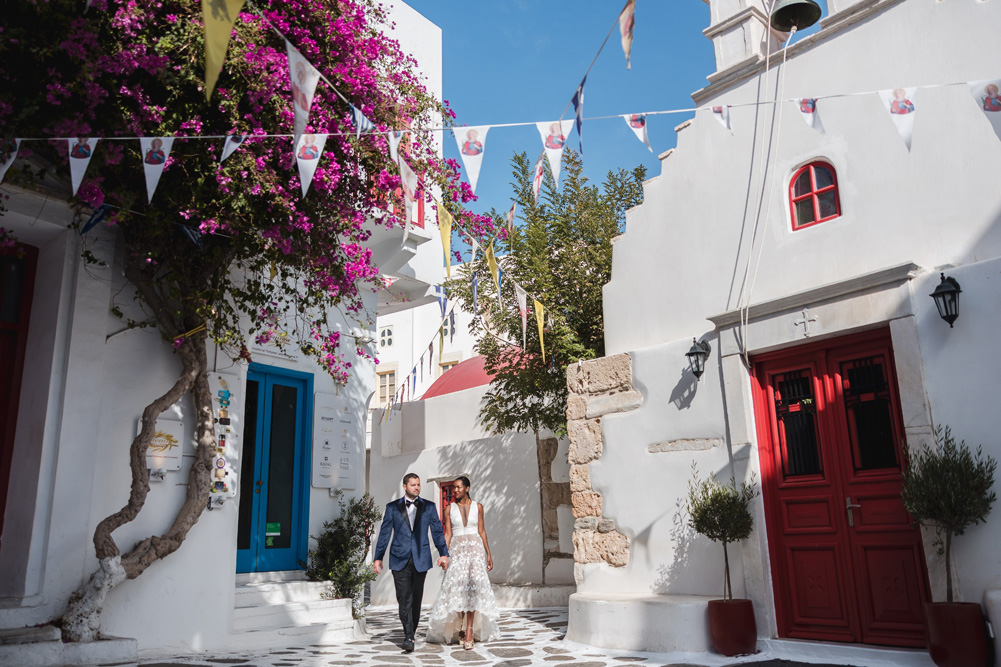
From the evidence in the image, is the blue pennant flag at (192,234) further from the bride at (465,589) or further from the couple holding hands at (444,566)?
the bride at (465,589)

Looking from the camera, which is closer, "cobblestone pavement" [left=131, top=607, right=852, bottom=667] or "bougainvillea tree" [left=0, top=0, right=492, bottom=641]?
"bougainvillea tree" [left=0, top=0, right=492, bottom=641]

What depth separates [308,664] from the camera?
19.0 ft

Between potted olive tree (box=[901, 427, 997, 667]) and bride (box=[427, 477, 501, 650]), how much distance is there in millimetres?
3612

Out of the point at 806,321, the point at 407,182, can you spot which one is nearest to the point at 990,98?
the point at 806,321

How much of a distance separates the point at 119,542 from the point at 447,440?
8.02 meters

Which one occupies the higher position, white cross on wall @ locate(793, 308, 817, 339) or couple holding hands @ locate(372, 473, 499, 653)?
white cross on wall @ locate(793, 308, 817, 339)

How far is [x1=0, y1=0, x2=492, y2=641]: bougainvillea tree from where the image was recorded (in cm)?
515

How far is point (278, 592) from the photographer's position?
23.9 feet

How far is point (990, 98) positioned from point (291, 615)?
681 cm

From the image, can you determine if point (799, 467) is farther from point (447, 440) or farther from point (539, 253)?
point (447, 440)

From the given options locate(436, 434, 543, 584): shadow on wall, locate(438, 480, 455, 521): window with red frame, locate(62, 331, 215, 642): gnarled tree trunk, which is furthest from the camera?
locate(438, 480, 455, 521): window with red frame

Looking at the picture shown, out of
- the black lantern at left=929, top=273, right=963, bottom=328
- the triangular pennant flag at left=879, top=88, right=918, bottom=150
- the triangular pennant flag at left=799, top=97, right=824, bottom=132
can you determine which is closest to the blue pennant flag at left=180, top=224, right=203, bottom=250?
the triangular pennant flag at left=799, top=97, right=824, bottom=132

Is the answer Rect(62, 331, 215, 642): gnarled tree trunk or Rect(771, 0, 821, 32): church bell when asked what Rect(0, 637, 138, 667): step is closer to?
Rect(62, 331, 215, 642): gnarled tree trunk

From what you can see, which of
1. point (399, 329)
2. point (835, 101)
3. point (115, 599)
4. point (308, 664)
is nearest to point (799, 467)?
point (835, 101)
